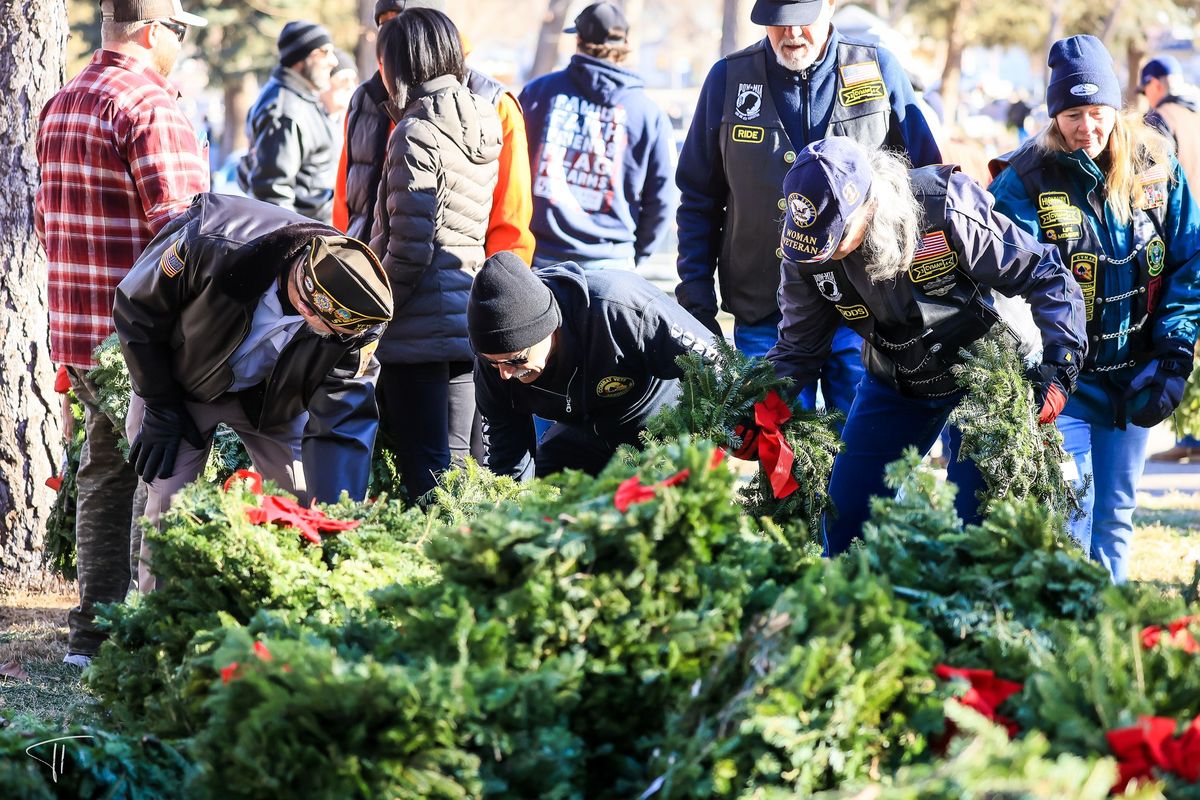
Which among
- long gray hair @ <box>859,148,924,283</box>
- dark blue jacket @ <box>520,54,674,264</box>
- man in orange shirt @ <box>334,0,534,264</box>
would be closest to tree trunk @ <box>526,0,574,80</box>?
dark blue jacket @ <box>520,54,674,264</box>

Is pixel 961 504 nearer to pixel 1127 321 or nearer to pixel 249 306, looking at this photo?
pixel 1127 321

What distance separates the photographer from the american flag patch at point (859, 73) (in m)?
4.60

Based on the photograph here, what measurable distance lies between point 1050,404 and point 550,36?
21084 millimetres

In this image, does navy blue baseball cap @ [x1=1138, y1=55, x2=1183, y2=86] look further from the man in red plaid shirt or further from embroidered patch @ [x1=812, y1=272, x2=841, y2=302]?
the man in red plaid shirt

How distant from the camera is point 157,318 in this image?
381 centimetres

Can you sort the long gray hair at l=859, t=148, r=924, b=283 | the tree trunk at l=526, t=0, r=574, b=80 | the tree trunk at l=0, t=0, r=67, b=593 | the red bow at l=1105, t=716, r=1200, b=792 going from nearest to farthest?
the red bow at l=1105, t=716, r=1200, b=792, the long gray hair at l=859, t=148, r=924, b=283, the tree trunk at l=0, t=0, r=67, b=593, the tree trunk at l=526, t=0, r=574, b=80

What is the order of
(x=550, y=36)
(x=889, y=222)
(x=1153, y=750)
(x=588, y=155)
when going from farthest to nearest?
1. (x=550, y=36)
2. (x=588, y=155)
3. (x=889, y=222)
4. (x=1153, y=750)

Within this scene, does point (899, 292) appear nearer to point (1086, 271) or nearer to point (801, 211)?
point (801, 211)

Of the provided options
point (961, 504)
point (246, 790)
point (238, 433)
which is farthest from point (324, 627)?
point (961, 504)

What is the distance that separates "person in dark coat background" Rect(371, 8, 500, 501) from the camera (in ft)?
15.1

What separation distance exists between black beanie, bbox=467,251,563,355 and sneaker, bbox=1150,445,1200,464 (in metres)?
6.58

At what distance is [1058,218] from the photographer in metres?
4.16

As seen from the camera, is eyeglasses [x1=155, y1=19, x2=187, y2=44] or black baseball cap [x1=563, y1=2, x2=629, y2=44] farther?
black baseball cap [x1=563, y1=2, x2=629, y2=44]

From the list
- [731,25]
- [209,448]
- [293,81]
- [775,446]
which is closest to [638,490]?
[775,446]
